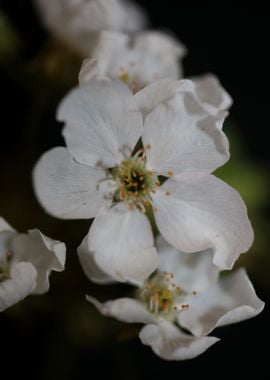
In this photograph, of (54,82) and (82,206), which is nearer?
(82,206)

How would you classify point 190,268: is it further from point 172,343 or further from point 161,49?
point 161,49

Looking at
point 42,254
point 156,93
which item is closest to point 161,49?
point 156,93

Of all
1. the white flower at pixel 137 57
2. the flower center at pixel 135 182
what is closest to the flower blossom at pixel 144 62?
the white flower at pixel 137 57

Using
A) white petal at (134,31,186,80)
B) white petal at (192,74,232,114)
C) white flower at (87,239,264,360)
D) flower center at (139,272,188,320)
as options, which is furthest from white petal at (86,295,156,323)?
white petal at (134,31,186,80)

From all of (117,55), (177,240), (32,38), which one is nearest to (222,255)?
(177,240)

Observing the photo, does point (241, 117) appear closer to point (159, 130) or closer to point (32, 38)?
point (32, 38)

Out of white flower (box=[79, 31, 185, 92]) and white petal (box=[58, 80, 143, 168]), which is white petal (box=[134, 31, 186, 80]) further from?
white petal (box=[58, 80, 143, 168])
